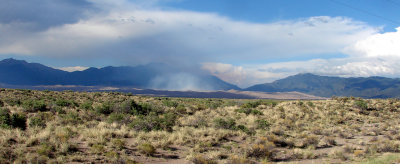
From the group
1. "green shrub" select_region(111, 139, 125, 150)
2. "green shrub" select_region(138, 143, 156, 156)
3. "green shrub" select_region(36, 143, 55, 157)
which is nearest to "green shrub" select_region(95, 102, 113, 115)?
"green shrub" select_region(111, 139, 125, 150)

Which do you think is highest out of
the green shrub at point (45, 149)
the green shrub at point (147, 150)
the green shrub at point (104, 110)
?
the green shrub at point (104, 110)

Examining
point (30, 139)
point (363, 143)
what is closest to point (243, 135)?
point (363, 143)

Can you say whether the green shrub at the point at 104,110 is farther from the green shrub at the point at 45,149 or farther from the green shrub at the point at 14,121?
the green shrub at the point at 45,149

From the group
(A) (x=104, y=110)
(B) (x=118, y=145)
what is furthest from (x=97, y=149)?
(A) (x=104, y=110)

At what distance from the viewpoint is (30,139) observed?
12.1 metres

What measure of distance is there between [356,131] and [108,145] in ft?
73.5

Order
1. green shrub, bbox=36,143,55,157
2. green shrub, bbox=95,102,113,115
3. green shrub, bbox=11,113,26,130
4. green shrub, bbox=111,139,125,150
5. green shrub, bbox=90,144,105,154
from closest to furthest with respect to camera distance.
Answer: green shrub, bbox=36,143,55,157 < green shrub, bbox=90,144,105,154 < green shrub, bbox=111,139,125,150 < green shrub, bbox=11,113,26,130 < green shrub, bbox=95,102,113,115

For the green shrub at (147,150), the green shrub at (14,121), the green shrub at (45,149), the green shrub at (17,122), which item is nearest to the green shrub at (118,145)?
the green shrub at (147,150)

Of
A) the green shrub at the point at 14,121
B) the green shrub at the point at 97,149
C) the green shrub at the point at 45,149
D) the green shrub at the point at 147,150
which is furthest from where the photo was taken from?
the green shrub at the point at 14,121

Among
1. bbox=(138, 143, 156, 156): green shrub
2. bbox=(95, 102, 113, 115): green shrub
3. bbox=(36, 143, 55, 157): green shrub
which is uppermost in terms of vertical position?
bbox=(95, 102, 113, 115): green shrub

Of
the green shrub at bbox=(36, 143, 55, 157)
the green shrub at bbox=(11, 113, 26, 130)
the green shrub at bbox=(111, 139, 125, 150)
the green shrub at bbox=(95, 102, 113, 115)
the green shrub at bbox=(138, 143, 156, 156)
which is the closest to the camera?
the green shrub at bbox=(36, 143, 55, 157)

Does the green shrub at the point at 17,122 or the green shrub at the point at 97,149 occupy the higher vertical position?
the green shrub at the point at 17,122

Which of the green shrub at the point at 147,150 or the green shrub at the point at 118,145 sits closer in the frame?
the green shrub at the point at 147,150

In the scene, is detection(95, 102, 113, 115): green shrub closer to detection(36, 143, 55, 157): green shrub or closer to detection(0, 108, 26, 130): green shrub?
detection(0, 108, 26, 130): green shrub
